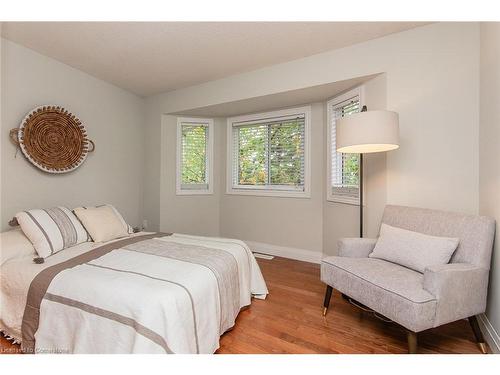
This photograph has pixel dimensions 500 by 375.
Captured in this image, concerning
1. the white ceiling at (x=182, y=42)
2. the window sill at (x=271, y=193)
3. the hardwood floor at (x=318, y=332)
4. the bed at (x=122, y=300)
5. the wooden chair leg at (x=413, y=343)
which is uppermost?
the white ceiling at (x=182, y=42)

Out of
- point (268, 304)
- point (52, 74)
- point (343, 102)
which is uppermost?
point (52, 74)

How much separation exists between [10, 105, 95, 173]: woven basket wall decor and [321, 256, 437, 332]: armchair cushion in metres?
2.76

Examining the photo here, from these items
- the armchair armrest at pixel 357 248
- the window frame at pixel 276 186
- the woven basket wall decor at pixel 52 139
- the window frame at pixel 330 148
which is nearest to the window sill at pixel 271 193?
the window frame at pixel 276 186

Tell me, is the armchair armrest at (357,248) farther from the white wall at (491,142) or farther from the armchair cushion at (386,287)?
the white wall at (491,142)

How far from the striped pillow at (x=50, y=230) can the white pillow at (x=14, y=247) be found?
4cm

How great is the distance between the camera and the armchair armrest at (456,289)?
1321 millimetres

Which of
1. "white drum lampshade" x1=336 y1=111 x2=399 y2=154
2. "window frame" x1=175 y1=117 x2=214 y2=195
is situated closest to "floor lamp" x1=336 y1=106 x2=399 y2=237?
"white drum lampshade" x1=336 y1=111 x2=399 y2=154

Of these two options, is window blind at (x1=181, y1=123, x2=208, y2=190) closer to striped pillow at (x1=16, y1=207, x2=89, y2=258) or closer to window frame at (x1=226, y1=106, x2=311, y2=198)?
window frame at (x1=226, y1=106, x2=311, y2=198)

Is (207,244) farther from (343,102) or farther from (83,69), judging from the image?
(83,69)
